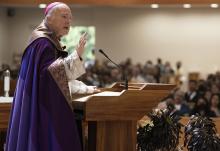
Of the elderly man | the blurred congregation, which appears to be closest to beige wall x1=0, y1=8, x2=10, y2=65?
the blurred congregation

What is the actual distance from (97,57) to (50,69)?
12.1m

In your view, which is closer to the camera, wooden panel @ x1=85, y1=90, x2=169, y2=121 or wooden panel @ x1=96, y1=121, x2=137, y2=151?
wooden panel @ x1=85, y1=90, x2=169, y2=121

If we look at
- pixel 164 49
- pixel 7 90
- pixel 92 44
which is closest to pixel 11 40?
pixel 92 44

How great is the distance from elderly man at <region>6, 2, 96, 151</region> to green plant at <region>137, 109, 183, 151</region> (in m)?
0.93

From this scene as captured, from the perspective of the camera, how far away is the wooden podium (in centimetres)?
329

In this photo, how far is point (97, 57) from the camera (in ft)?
50.2

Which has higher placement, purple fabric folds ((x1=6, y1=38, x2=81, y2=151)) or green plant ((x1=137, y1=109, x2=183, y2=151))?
purple fabric folds ((x1=6, y1=38, x2=81, y2=151))

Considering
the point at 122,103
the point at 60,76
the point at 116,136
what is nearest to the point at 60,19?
the point at 60,76

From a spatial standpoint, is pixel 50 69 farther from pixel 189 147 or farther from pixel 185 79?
pixel 185 79

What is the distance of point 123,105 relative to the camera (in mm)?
3330

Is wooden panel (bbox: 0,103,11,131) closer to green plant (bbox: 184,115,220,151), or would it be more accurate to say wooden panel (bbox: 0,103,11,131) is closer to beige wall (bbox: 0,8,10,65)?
green plant (bbox: 184,115,220,151)

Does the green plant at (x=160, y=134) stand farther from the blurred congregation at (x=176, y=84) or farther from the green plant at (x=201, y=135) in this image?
the blurred congregation at (x=176, y=84)

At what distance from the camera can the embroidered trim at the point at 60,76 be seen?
3.17 metres

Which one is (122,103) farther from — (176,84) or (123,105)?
(176,84)
